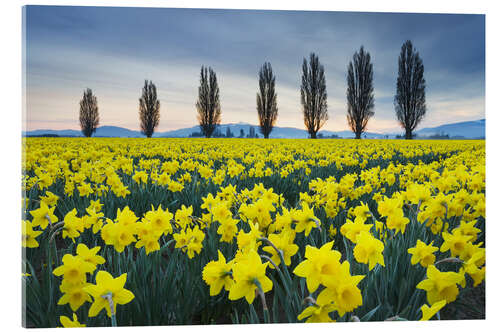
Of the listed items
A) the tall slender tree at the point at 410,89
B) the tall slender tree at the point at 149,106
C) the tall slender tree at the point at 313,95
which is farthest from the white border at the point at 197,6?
the tall slender tree at the point at 149,106

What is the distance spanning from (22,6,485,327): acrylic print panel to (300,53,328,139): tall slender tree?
19 millimetres

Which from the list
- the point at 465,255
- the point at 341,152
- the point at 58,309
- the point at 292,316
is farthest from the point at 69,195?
the point at 341,152

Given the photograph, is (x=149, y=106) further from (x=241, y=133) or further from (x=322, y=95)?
(x=322, y=95)

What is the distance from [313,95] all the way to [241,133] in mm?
926

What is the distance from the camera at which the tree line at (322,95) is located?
276cm

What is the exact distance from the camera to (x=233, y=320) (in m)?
1.58

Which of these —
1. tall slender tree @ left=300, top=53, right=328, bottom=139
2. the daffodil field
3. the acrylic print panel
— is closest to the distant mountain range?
the acrylic print panel

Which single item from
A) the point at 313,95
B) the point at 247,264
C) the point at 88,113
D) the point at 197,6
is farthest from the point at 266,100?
the point at 247,264

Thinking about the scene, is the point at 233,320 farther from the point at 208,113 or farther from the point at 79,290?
the point at 208,113

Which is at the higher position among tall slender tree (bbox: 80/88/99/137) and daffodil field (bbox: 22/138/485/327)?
tall slender tree (bbox: 80/88/99/137)

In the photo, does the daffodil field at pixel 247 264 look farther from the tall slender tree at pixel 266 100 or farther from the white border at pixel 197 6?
the tall slender tree at pixel 266 100

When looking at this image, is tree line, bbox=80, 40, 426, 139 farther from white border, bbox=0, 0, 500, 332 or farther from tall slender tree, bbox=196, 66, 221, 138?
white border, bbox=0, 0, 500, 332

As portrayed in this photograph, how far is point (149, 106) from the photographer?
300 cm

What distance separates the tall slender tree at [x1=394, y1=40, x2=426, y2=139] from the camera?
2.77m
